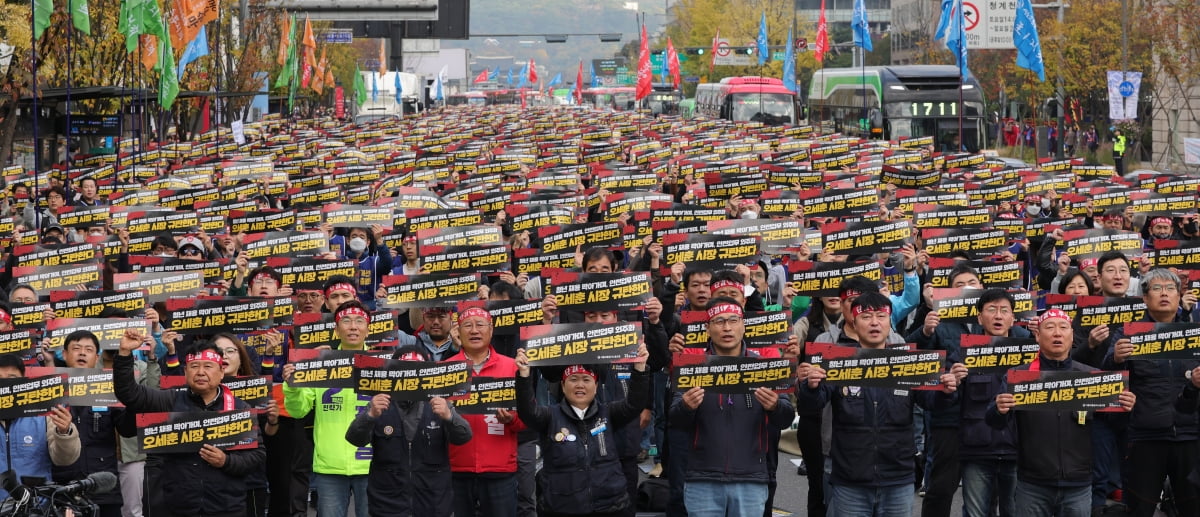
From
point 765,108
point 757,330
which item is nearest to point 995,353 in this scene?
point 757,330

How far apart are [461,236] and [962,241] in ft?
13.7

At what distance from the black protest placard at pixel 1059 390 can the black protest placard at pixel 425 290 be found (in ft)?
13.1

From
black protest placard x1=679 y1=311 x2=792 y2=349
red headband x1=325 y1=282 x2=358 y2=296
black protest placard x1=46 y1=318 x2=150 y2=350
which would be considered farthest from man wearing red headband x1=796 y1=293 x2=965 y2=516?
black protest placard x1=46 y1=318 x2=150 y2=350

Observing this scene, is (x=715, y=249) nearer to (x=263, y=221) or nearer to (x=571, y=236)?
(x=571, y=236)

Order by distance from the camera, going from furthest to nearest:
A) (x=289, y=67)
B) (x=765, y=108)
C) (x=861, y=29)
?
(x=765, y=108) → (x=289, y=67) → (x=861, y=29)

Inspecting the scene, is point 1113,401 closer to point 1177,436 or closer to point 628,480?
point 1177,436

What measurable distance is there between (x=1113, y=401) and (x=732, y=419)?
1.97m

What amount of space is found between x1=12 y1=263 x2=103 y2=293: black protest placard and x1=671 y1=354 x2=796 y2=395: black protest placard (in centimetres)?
637

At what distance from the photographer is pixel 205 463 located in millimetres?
8508

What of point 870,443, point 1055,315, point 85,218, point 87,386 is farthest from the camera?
point 85,218

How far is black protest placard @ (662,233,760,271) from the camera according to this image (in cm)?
1209

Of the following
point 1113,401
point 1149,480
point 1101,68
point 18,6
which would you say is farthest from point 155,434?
point 1101,68

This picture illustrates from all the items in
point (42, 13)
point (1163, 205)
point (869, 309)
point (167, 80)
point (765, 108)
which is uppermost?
point (42, 13)

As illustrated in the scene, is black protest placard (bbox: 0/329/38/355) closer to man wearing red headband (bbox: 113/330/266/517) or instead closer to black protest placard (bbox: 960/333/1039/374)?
man wearing red headband (bbox: 113/330/266/517)
